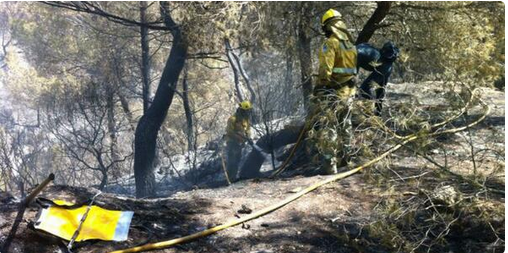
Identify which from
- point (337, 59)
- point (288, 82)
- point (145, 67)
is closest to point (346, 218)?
point (337, 59)

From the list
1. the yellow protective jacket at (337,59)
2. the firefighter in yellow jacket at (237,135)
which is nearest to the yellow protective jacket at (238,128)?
the firefighter in yellow jacket at (237,135)

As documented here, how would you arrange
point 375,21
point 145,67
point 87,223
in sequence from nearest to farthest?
point 87,223 → point 375,21 → point 145,67

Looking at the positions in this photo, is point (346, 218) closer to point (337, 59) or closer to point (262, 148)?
point (337, 59)

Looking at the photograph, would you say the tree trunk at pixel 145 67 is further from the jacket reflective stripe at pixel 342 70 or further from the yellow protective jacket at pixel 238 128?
the jacket reflective stripe at pixel 342 70

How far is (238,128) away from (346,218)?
5076mm

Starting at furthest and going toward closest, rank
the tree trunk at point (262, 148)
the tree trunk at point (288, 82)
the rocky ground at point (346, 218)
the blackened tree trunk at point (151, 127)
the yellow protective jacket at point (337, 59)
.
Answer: the blackened tree trunk at point (151, 127) → the tree trunk at point (262, 148) → the tree trunk at point (288, 82) → the yellow protective jacket at point (337, 59) → the rocky ground at point (346, 218)

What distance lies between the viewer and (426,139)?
4.23 meters

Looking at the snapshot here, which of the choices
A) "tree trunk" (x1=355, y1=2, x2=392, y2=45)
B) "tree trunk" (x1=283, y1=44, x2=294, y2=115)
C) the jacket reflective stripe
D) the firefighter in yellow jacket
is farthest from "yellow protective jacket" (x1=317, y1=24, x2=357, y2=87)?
the firefighter in yellow jacket

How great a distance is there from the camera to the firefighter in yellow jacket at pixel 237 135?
32.3 feet

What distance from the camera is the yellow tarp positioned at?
171 inches

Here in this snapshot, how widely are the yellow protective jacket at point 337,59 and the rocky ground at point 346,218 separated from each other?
119cm

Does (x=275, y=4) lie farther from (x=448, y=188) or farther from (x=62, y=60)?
(x=62, y=60)

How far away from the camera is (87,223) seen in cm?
452

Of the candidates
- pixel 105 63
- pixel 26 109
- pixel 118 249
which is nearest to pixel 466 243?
pixel 118 249
